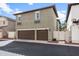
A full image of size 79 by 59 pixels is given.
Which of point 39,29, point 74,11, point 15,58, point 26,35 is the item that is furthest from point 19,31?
point 15,58

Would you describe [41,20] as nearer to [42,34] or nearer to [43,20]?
[43,20]

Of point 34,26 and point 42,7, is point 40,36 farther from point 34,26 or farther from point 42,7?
point 42,7

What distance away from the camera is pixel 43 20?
22.6m

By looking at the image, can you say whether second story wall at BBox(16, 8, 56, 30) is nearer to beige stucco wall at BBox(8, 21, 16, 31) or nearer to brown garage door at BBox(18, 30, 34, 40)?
brown garage door at BBox(18, 30, 34, 40)

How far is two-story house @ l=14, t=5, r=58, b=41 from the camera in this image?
22.1m

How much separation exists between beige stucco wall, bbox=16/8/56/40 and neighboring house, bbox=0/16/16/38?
359 centimetres

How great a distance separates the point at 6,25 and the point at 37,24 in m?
8.35

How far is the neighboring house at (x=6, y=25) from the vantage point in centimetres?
2691

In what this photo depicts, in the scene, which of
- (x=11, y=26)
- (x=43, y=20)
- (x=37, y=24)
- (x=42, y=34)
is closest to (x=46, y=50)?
(x=42, y=34)

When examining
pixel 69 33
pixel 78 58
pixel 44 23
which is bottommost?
pixel 78 58

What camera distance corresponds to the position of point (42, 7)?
22.2 m

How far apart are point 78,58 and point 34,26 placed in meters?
14.6

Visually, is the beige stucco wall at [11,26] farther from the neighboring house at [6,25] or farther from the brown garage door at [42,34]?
the brown garage door at [42,34]

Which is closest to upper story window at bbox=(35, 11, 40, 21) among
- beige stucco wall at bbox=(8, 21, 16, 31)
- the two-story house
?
the two-story house
